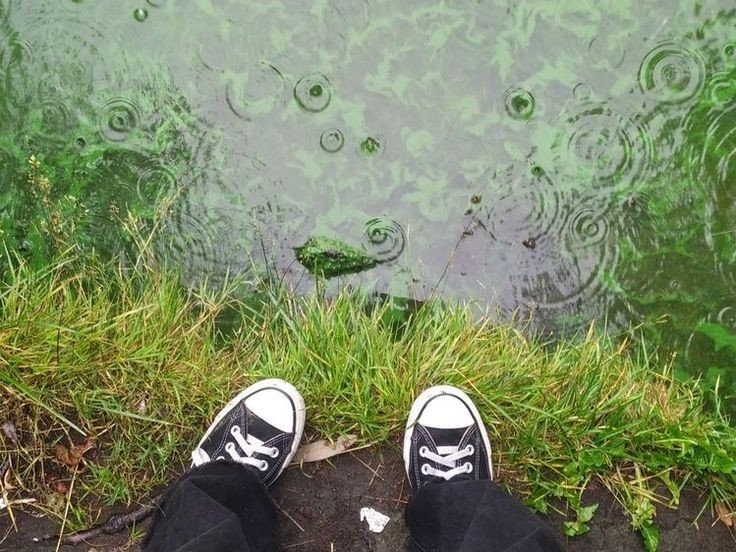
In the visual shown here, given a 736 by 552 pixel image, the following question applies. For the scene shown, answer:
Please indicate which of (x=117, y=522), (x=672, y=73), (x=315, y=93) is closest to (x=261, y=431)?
(x=117, y=522)

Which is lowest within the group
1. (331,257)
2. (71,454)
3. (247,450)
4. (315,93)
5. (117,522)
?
(117,522)

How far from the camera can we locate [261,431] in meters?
1.77

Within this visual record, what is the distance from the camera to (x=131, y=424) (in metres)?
1.75

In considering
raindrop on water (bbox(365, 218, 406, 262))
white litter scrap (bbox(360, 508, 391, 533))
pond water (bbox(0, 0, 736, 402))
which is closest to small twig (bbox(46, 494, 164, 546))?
white litter scrap (bbox(360, 508, 391, 533))

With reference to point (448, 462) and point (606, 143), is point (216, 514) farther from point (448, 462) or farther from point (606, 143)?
point (606, 143)

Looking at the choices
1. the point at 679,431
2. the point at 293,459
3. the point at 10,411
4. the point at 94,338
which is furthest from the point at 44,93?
the point at 679,431

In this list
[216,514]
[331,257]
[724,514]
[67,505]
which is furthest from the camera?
[331,257]

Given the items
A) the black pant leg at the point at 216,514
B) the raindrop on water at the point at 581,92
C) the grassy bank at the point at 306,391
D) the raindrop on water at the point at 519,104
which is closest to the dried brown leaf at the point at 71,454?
the grassy bank at the point at 306,391

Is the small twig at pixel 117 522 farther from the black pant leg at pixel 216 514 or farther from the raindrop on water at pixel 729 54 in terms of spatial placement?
the raindrop on water at pixel 729 54

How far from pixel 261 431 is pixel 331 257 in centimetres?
54

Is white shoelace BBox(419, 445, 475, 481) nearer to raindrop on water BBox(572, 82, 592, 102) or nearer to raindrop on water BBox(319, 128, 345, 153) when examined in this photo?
raindrop on water BBox(319, 128, 345, 153)

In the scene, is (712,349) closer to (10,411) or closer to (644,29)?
(644,29)

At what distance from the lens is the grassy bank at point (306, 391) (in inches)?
67.6

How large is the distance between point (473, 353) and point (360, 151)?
68cm
